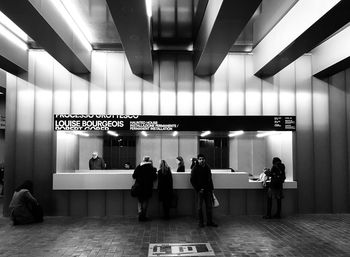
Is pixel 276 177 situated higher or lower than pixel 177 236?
higher

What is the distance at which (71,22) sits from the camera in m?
7.56

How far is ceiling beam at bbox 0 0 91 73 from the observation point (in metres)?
5.32

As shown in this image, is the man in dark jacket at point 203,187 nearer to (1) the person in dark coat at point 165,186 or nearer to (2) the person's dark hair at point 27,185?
(1) the person in dark coat at point 165,186

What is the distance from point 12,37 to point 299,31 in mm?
6346

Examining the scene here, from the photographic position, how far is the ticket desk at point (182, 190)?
9.08 metres

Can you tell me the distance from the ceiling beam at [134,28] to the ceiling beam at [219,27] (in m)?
1.12

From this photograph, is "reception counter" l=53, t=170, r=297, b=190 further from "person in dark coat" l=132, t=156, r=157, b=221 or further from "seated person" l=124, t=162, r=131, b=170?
"seated person" l=124, t=162, r=131, b=170

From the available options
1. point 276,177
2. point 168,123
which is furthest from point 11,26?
point 276,177

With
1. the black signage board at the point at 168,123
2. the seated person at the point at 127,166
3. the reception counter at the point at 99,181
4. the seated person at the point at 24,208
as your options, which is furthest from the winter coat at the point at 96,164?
the seated person at the point at 24,208

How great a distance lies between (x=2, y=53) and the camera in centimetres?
787

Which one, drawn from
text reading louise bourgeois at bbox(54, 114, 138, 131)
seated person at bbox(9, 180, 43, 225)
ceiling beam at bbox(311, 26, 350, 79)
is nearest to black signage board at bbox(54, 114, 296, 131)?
text reading louise bourgeois at bbox(54, 114, 138, 131)

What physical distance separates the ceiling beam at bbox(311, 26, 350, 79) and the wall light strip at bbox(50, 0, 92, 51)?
19.7 ft

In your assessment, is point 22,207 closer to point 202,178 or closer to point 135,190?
point 135,190

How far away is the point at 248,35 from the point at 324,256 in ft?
16.9
